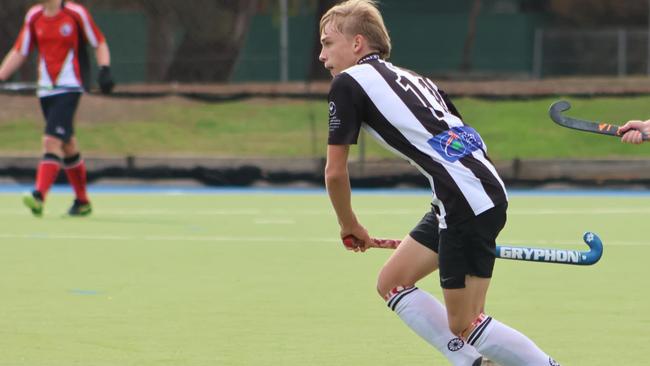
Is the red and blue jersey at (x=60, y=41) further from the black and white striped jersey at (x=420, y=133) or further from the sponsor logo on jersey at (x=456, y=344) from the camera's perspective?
the sponsor logo on jersey at (x=456, y=344)

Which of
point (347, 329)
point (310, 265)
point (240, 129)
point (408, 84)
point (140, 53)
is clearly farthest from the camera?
point (140, 53)

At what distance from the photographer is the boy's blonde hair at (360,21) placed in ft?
17.7

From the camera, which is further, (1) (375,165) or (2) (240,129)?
(2) (240,129)

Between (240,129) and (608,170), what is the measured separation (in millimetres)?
5546

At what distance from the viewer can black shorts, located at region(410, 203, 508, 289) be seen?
5203 millimetres

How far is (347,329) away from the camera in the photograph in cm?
718

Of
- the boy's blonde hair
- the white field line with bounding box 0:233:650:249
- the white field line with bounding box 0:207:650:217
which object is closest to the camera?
the boy's blonde hair

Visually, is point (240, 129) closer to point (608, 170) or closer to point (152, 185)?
point (152, 185)

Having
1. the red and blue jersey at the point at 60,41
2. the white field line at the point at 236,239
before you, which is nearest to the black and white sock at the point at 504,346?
the white field line at the point at 236,239

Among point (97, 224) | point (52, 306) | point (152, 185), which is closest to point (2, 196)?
point (152, 185)

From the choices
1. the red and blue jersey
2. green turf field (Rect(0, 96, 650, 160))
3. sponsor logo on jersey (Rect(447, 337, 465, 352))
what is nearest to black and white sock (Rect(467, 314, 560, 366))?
sponsor logo on jersey (Rect(447, 337, 465, 352))

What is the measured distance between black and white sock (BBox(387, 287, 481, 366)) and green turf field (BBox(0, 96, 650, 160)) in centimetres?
1234

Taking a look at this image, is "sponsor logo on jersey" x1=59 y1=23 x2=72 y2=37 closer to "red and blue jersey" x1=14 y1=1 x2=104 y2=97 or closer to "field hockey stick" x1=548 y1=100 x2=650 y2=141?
"red and blue jersey" x1=14 y1=1 x2=104 y2=97

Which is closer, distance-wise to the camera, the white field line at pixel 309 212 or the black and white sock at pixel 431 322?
the black and white sock at pixel 431 322
